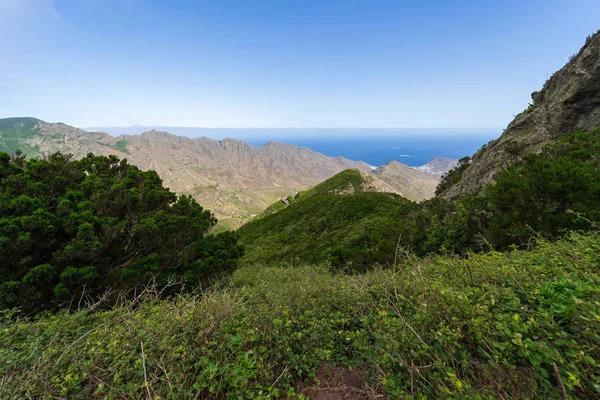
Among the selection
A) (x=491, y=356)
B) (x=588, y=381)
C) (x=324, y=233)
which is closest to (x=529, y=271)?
(x=491, y=356)

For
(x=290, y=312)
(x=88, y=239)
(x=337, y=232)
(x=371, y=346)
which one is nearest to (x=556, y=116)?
(x=337, y=232)

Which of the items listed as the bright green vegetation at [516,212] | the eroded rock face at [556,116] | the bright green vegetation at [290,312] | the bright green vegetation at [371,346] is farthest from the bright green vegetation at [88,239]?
the eroded rock face at [556,116]

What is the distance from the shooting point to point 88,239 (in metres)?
7.74

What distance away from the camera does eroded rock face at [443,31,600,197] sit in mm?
15461

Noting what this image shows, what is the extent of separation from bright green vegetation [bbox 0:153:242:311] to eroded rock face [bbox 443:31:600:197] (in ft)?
63.6

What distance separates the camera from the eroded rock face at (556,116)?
15.5m

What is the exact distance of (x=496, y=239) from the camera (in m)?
8.72

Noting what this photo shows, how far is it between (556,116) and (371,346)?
2307 centimetres

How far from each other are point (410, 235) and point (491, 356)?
472 inches

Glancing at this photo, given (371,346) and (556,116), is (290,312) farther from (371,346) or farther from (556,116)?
(556,116)

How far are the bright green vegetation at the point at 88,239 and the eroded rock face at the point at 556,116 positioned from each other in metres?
19.4

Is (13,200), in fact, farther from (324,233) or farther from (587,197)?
(324,233)

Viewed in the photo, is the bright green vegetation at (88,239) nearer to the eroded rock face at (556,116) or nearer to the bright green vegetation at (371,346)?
the bright green vegetation at (371,346)

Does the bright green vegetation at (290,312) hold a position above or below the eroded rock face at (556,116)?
below
